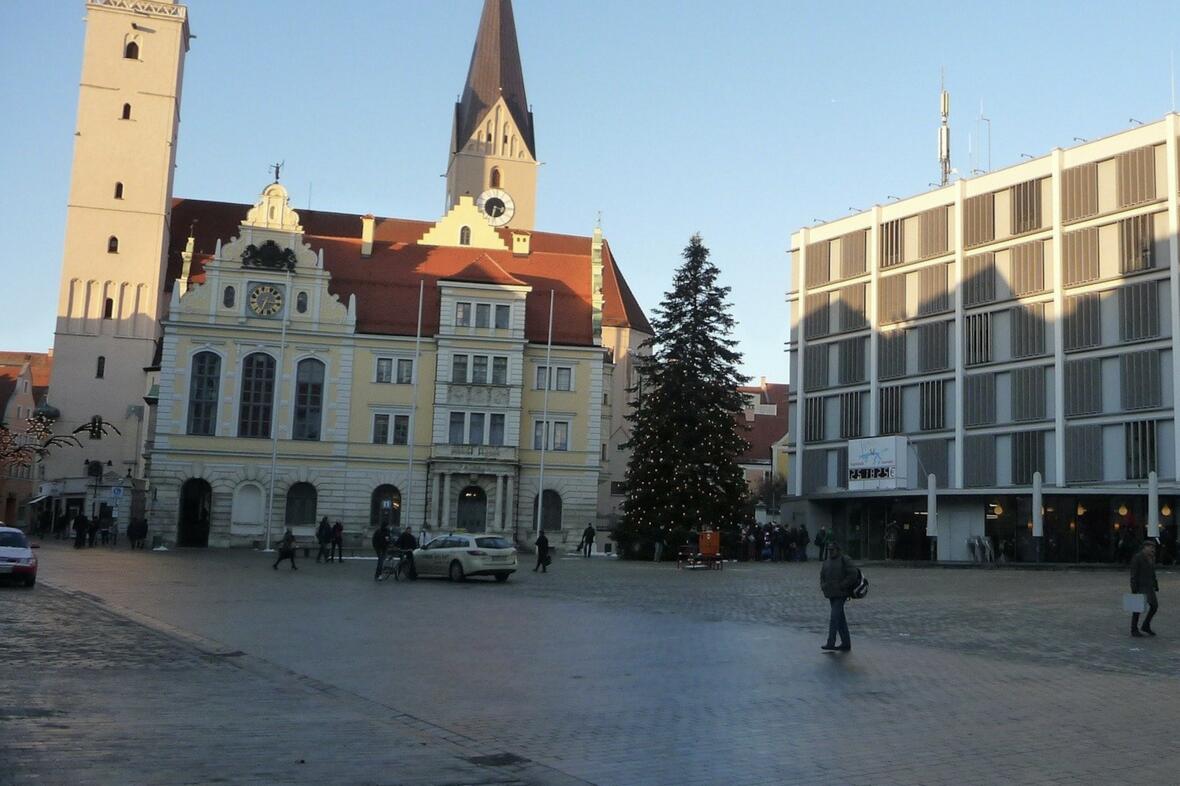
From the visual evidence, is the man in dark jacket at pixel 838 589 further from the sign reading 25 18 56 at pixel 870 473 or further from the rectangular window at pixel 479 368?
the rectangular window at pixel 479 368

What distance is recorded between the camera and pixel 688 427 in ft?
181

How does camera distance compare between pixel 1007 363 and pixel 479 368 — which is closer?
pixel 1007 363

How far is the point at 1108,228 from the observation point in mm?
59688

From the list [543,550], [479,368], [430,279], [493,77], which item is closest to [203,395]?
[430,279]

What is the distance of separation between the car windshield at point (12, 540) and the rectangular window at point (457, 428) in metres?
38.2

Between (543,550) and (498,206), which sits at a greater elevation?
(498,206)

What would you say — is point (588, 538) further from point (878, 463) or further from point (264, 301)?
point (264, 301)

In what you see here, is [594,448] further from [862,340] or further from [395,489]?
[862,340]

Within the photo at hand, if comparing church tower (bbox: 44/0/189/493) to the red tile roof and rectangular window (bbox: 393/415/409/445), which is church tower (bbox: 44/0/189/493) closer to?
the red tile roof

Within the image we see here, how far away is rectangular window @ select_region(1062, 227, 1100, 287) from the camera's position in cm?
6012

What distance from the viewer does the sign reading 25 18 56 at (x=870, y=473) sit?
214 ft

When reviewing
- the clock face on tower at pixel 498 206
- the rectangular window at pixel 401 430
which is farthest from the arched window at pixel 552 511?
the clock face on tower at pixel 498 206

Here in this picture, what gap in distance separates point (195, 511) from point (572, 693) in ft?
182

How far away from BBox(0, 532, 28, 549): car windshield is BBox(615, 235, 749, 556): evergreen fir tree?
2980 cm
